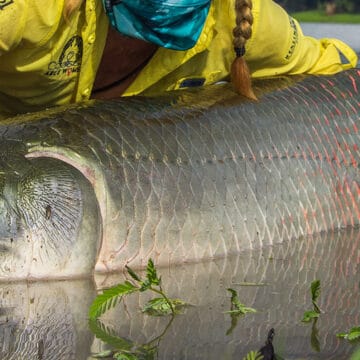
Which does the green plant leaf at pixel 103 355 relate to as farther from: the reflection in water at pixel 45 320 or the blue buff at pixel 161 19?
the blue buff at pixel 161 19

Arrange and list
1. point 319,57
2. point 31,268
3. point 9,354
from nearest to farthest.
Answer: point 9,354, point 31,268, point 319,57

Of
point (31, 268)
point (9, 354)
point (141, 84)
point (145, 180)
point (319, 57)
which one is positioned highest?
point (319, 57)

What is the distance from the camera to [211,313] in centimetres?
286

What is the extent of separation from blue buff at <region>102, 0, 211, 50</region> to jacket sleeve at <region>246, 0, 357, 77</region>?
0.38m

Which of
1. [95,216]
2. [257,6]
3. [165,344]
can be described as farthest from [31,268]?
[257,6]

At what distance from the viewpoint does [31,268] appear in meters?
3.09

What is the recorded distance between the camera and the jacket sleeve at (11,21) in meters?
3.22

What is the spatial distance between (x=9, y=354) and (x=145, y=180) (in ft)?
2.99

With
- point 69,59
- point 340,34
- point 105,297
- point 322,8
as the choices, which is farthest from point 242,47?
point 322,8

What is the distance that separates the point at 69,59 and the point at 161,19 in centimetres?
33

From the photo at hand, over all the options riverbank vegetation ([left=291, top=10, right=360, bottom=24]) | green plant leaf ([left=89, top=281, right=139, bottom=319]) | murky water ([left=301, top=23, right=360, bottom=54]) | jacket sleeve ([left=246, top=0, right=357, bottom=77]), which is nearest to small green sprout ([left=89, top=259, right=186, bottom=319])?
green plant leaf ([left=89, top=281, right=139, bottom=319])

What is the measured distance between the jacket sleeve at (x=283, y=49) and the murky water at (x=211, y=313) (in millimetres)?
857

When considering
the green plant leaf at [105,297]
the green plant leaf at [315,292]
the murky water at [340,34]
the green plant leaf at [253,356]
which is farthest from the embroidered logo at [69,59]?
the murky water at [340,34]

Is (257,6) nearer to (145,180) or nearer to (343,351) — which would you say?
(145,180)
